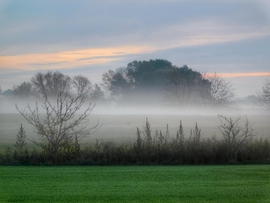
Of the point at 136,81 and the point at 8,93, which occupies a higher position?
the point at 136,81

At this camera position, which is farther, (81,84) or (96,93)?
(96,93)

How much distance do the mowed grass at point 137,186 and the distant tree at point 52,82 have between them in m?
28.2

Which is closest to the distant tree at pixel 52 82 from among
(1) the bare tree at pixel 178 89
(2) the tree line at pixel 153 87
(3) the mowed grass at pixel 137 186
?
→ (2) the tree line at pixel 153 87

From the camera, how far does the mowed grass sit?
31.2ft

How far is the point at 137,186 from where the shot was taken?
1077 centimetres

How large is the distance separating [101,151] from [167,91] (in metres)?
41.5

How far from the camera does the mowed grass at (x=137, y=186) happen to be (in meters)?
9.52

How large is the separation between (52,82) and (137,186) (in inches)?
1295

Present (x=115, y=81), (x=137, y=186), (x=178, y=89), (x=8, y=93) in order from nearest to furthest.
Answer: (x=137, y=186) → (x=115, y=81) → (x=178, y=89) → (x=8, y=93)

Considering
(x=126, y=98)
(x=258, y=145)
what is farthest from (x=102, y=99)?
(x=258, y=145)

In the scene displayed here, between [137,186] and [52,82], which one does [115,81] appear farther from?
[137,186]

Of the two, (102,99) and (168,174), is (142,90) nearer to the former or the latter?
(102,99)

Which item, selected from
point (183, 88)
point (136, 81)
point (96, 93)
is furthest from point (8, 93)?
point (183, 88)

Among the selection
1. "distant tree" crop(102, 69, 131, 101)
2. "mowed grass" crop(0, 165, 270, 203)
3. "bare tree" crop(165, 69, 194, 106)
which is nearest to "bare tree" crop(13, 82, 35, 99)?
"distant tree" crop(102, 69, 131, 101)
